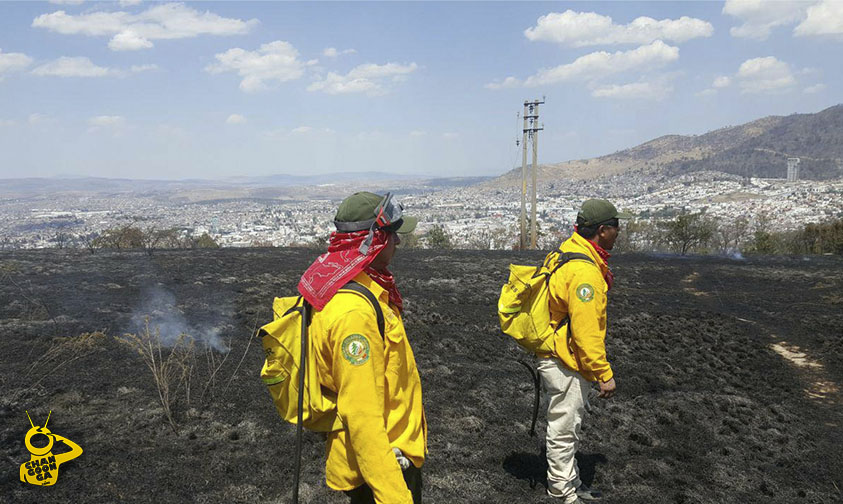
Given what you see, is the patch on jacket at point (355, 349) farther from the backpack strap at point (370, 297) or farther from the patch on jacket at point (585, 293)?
the patch on jacket at point (585, 293)

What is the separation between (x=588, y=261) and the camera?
306 cm

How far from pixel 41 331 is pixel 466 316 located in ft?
19.3

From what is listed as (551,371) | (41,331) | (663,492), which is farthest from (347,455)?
(41,331)

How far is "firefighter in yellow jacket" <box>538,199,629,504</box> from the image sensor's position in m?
2.94

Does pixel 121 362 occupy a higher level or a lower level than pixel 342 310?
lower

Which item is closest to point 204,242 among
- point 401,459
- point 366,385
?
point 401,459

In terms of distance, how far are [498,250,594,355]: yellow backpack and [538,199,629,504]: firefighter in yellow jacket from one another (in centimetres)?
5

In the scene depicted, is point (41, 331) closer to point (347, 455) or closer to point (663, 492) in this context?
point (347, 455)

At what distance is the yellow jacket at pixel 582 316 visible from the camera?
2.93 meters

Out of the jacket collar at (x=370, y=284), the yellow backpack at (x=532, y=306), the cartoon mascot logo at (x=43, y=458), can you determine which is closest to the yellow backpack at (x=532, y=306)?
the yellow backpack at (x=532, y=306)

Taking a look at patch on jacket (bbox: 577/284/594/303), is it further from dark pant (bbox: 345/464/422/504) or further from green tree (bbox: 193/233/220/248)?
green tree (bbox: 193/233/220/248)

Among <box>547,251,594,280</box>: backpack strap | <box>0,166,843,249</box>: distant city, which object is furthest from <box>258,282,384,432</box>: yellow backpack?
→ <box>0,166,843,249</box>: distant city

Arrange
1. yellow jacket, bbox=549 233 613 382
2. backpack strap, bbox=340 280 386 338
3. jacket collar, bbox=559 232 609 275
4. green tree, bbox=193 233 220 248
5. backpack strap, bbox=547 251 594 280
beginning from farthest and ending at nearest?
green tree, bbox=193 233 220 248
jacket collar, bbox=559 232 609 275
backpack strap, bbox=547 251 594 280
yellow jacket, bbox=549 233 613 382
backpack strap, bbox=340 280 386 338

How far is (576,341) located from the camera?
2.97 m
